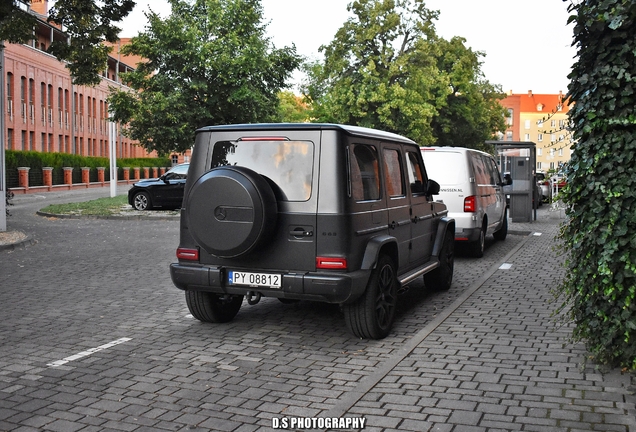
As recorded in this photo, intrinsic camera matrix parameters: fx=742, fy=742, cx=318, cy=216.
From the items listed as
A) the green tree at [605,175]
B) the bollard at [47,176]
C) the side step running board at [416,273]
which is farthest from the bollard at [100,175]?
the green tree at [605,175]

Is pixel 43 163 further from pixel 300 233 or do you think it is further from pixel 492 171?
pixel 300 233

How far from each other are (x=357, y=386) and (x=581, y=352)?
7.23ft

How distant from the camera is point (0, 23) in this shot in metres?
16.5

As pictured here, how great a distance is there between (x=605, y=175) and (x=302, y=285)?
2.67 meters

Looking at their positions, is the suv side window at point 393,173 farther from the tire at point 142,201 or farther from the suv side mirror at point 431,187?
the tire at point 142,201

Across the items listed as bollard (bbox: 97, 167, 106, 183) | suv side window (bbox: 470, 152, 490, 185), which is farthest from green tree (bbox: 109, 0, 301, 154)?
bollard (bbox: 97, 167, 106, 183)

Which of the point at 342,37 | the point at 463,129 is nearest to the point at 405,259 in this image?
the point at 342,37

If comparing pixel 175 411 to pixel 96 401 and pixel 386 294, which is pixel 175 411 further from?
pixel 386 294

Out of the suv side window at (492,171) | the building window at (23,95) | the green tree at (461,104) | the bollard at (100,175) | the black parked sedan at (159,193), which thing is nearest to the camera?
the suv side window at (492,171)

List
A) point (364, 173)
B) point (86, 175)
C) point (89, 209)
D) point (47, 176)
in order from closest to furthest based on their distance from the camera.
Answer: point (364, 173) → point (89, 209) → point (47, 176) → point (86, 175)

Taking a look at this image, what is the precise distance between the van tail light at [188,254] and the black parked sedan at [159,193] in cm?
1900

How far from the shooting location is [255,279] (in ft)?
22.2

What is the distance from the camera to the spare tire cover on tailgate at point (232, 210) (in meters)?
6.45

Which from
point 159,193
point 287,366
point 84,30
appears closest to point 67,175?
point 159,193
